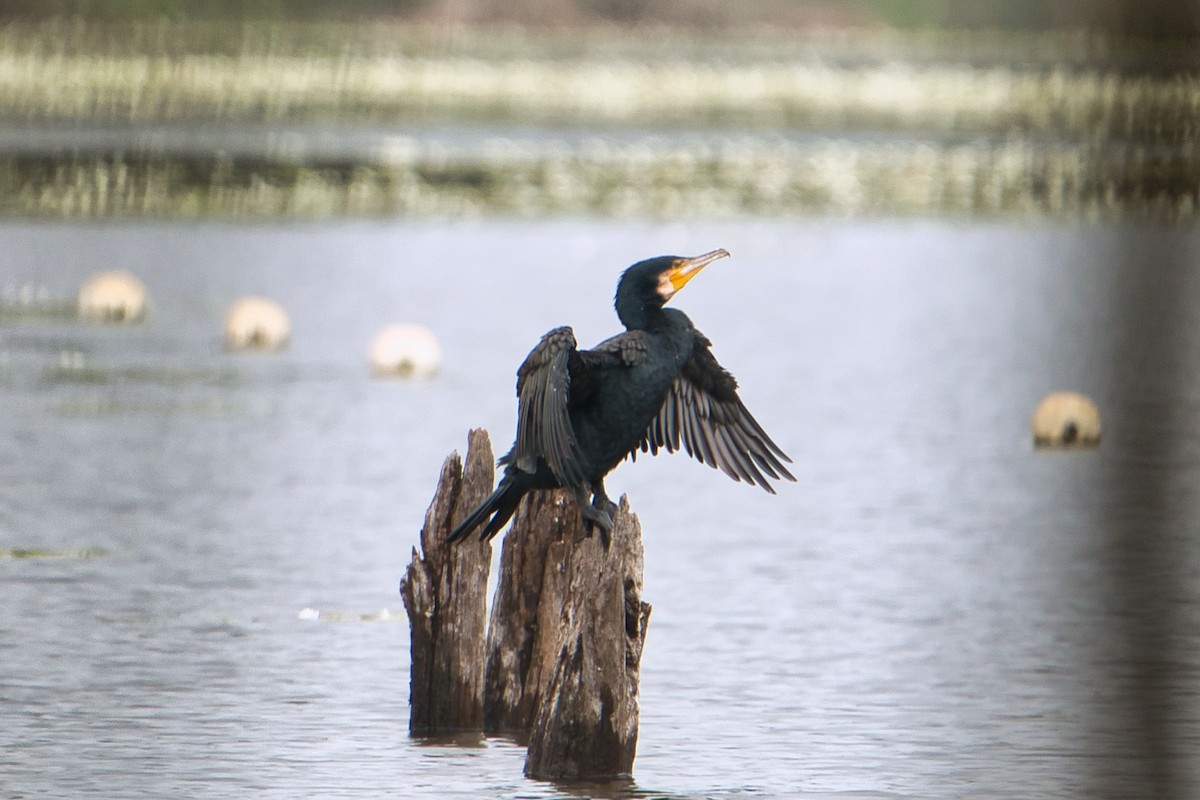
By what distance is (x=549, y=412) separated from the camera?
20.1 ft

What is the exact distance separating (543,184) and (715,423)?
4464 cm

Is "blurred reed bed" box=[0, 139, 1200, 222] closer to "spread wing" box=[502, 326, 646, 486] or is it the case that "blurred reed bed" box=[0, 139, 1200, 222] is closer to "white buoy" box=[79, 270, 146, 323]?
"white buoy" box=[79, 270, 146, 323]

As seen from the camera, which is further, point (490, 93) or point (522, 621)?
point (490, 93)

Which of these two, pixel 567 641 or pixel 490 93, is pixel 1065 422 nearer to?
pixel 567 641

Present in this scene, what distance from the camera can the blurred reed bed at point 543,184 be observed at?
47438 mm

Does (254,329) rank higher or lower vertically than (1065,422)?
higher

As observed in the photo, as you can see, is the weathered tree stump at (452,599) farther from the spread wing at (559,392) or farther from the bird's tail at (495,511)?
the spread wing at (559,392)

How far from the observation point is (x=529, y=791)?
6.66 m

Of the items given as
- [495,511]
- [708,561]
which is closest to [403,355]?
[708,561]

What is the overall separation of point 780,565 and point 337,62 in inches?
2887

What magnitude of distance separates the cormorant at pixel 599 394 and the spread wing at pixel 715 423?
0.06m

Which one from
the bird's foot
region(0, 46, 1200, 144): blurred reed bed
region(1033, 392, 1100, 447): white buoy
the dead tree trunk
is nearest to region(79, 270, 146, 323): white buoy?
region(1033, 392, 1100, 447): white buoy

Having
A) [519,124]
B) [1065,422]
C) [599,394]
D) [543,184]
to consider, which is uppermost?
[519,124]

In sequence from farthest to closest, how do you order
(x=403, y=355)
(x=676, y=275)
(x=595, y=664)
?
(x=403, y=355) < (x=676, y=275) < (x=595, y=664)
